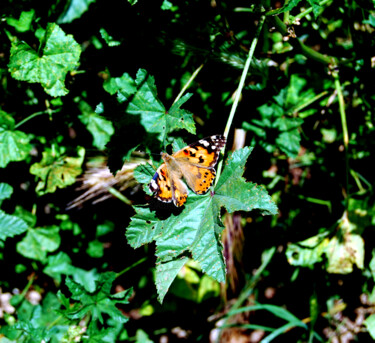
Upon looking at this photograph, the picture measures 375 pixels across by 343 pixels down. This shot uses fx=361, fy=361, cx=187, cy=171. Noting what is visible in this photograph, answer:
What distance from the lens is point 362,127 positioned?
7.11 ft

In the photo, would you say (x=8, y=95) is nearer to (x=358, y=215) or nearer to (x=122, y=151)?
(x=122, y=151)

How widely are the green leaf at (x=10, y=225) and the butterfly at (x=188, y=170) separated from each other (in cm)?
104

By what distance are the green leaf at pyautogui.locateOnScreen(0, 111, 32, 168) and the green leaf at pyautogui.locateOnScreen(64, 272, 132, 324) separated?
664 millimetres

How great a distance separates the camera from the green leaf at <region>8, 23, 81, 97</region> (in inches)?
57.7

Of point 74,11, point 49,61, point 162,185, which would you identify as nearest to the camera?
point 162,185

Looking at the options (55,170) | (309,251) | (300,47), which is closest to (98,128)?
(55,170)

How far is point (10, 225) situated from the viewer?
1.94 metres

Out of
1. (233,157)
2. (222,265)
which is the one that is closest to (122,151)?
(233,157)

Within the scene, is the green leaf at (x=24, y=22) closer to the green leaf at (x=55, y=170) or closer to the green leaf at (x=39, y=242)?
the green leaf at (x=55, y=170)

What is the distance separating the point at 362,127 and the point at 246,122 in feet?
2.53

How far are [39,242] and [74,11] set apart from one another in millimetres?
1342

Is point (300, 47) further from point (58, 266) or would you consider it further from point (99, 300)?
point (58, 266)

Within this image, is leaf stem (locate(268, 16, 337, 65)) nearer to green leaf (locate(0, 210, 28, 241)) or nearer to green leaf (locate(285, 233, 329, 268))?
green leaf (locate(285, 233, 329, 268))

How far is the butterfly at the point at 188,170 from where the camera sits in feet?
4.26
